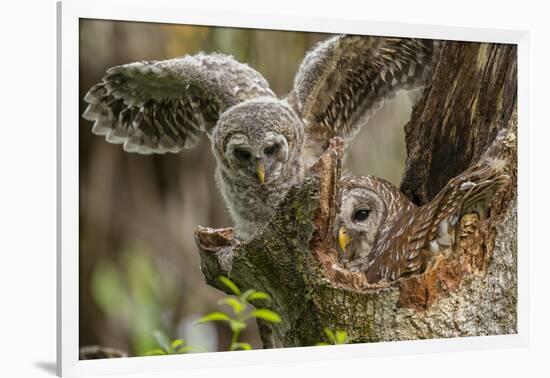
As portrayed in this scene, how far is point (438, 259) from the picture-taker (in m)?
4.27

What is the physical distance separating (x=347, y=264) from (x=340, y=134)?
2.08ft

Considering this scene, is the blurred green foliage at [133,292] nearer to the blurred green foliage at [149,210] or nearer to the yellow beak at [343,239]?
the blurred green foliage at [149,210]

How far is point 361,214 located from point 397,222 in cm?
19

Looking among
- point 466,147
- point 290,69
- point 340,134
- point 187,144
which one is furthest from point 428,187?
point 187,144

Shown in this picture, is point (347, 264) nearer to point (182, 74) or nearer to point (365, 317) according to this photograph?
point (365, 317)

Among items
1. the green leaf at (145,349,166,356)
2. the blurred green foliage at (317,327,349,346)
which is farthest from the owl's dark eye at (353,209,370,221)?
the green leaf at (145,349,166,356)

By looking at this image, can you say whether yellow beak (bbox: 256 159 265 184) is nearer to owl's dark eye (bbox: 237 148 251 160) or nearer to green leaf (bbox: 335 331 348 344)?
owl's dark eye (bbox: 237 148 251 160)

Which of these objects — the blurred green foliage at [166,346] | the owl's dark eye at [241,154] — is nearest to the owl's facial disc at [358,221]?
the owl's dark eye at [241,154]

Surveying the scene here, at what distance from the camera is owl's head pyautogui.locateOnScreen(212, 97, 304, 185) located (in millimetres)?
4039

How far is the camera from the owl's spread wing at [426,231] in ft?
13.8

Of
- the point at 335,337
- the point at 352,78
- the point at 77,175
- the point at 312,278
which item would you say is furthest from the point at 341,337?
the point at 77,175

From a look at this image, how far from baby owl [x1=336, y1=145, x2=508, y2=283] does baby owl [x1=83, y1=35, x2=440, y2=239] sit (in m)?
0.31

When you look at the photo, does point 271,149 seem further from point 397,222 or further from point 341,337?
point 341,337

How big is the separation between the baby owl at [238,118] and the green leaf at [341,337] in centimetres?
61
